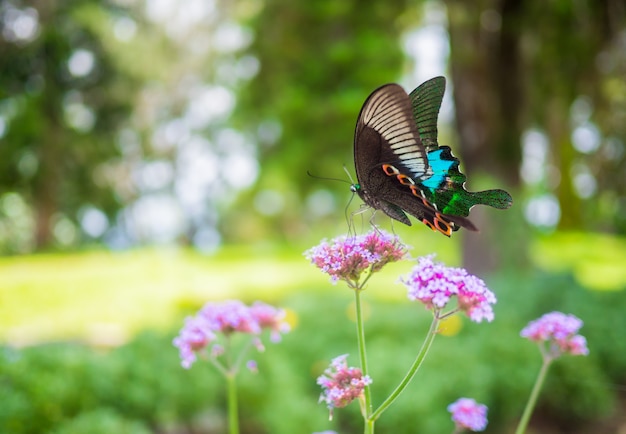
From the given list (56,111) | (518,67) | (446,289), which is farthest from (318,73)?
(56,111)

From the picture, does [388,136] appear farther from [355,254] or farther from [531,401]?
[531,401]

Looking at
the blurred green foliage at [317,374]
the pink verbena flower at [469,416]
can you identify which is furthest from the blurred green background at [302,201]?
the pink verbena flower at [469,416]

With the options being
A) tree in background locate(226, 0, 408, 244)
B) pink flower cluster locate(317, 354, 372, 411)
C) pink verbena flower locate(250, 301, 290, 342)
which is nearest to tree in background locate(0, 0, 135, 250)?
tree in background locate(226, 0, 408, 244)

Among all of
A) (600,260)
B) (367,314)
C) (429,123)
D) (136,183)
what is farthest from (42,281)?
(136,183)

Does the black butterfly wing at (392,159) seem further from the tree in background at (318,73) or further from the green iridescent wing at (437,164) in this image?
the tree in background at (318,73)

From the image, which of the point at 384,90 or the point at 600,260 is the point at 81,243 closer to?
the point at 600,260
